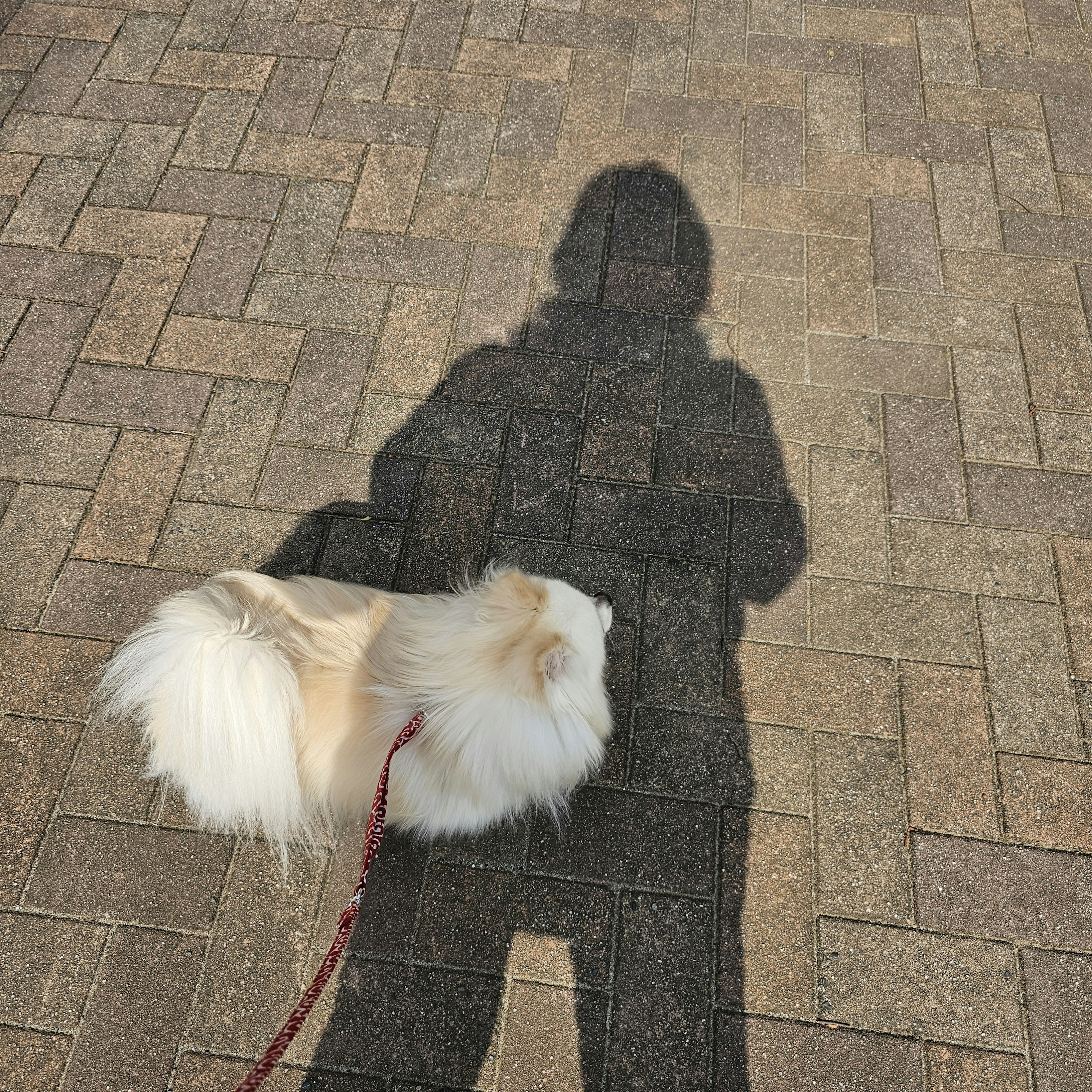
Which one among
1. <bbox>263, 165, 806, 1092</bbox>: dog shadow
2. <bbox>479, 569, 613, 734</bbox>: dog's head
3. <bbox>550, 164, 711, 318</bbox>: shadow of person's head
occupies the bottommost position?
<bbox>263, 165, 806, 1092</bbox>: dog shadow

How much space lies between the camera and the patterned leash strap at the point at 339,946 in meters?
1.55

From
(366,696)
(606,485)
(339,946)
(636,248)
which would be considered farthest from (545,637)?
(636,248)

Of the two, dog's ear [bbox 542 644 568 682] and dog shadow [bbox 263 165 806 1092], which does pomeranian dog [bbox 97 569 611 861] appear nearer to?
dog's ear [bbox 542 644 568 682]

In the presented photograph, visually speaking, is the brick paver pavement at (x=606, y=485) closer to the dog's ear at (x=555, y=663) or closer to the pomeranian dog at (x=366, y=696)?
the pomeranian dog at (x=366, y=696)

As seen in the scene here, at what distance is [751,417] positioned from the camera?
3252mm

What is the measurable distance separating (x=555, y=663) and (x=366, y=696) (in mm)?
629

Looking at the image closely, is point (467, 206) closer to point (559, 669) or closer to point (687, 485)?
point (687, 485)

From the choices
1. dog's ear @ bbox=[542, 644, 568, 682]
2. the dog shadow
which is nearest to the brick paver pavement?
the dog shadow

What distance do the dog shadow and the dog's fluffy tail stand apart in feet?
Result: 1.76

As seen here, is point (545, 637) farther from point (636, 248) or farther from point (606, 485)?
point (636, 248)

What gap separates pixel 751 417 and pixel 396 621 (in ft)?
5.95

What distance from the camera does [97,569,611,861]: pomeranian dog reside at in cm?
209

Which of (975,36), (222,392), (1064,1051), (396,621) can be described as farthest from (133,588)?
(975,36)

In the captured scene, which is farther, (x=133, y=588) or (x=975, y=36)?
(x=975, y=36)
